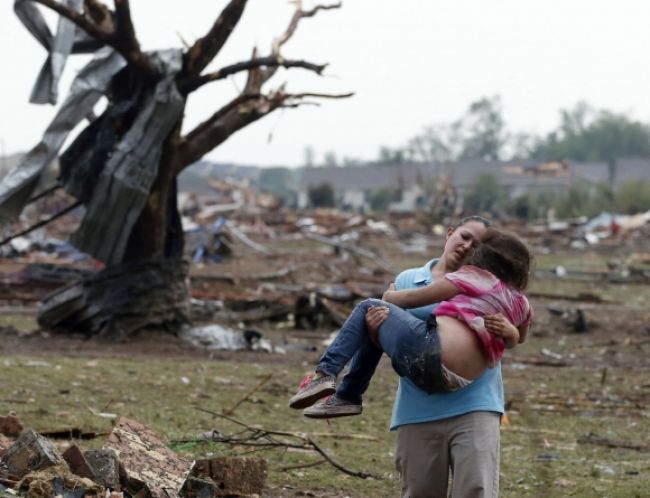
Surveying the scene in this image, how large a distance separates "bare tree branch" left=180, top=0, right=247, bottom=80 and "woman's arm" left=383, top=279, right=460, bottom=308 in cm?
1048

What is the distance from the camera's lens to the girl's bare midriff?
510 centimetres

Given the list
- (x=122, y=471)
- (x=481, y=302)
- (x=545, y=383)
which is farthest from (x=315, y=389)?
(x=545, y=383)

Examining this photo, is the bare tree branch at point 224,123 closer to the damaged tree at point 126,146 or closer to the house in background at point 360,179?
the damaged tree at point 126,146

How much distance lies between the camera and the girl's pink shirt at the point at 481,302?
517 centimetres

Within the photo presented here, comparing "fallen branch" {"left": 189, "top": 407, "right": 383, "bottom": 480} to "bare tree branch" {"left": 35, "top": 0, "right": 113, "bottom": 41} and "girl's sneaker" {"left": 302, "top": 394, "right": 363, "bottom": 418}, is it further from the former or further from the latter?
"bare tree branch" {"left": 35, "top": 0, "right": 113, "bottom": 41}

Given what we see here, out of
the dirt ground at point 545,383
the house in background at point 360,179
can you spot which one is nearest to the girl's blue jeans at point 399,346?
the dirt ground at point 545,383

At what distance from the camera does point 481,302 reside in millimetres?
5199

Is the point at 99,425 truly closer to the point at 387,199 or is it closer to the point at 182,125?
the point at 182,125

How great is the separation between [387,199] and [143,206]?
84715mm

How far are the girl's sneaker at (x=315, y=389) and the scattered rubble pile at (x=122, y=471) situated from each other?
106cm

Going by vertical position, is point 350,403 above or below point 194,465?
above

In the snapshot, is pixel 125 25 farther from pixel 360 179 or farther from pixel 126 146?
pixel 360 179

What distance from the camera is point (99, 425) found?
9352 millimetres

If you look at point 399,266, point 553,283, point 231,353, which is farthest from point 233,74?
point 399,266
